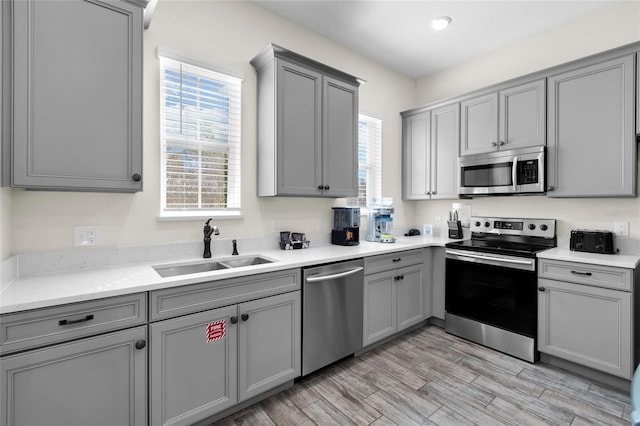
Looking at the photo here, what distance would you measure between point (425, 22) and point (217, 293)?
3038 millimetres

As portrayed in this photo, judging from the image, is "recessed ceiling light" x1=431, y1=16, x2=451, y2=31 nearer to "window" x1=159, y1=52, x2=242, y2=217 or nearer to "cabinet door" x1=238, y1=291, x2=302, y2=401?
"window" x1=159, y1=52, x2=242, y2=217

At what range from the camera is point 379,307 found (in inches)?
111

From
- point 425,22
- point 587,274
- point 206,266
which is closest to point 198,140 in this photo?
point 206,266

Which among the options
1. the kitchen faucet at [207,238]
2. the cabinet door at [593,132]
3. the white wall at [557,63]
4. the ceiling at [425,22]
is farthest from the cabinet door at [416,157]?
the kitchen faucet at [207,238]

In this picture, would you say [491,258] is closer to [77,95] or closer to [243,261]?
[243,261]

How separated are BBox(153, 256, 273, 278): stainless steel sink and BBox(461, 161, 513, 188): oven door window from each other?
7.70 ft

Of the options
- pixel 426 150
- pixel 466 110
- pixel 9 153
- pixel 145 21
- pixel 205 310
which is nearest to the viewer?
pixel 9 153

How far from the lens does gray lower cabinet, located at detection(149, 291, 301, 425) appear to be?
1.66 metres

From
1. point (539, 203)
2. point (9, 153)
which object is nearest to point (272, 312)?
point (9, 153)

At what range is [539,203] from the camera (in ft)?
10.3

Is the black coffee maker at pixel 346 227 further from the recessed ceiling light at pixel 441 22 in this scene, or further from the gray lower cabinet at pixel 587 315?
the recessed ceiling light at pixel 441 22

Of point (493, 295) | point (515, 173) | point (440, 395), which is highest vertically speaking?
point (515, 173)

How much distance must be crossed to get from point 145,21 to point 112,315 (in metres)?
1.79

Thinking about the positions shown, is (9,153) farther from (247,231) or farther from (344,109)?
(344,109)
